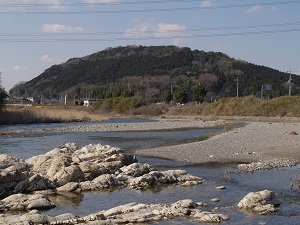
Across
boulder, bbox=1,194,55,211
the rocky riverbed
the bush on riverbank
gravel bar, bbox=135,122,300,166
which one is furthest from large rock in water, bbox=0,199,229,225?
the bush on riverbank

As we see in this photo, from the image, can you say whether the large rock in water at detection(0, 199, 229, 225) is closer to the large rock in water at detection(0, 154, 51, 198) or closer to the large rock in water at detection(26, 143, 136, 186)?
the large rock in water at detection(0, 154, 51, 198)

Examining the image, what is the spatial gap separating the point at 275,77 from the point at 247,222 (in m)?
196

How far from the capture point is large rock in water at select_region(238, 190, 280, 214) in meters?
13.8

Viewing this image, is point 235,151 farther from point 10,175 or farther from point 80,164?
point 10,175

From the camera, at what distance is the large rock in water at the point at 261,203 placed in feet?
45.4

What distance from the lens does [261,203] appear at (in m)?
14.2

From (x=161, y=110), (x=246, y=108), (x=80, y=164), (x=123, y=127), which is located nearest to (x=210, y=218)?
(x=80, y=164)

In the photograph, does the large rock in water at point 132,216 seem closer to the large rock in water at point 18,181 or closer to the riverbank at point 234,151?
the large rock in water at point 18,181

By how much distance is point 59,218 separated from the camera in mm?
12578

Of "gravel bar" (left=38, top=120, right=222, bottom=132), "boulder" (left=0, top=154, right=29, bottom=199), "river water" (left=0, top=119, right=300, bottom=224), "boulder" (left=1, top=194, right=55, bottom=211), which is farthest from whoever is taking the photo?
"gravel bar" (left=38, top=120, right=222, bottom=132)

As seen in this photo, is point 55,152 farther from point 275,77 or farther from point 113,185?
point 275,77

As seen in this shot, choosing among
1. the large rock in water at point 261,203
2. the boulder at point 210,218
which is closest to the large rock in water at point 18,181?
the boulder at point 210,218

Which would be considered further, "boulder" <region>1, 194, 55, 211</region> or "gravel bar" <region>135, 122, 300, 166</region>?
"gravel bar" <region>135, 122, 300, 166</region>

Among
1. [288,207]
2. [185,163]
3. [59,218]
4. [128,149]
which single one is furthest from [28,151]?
[288,207]
